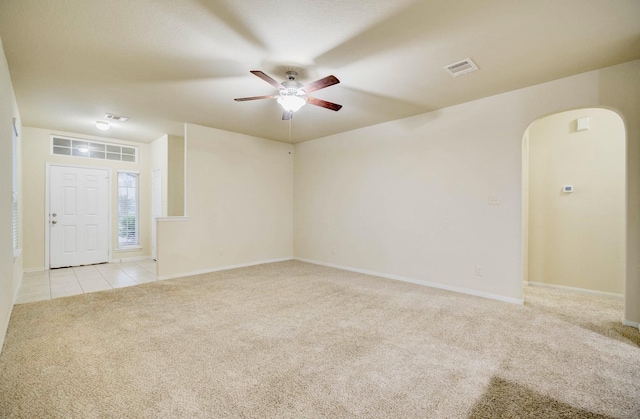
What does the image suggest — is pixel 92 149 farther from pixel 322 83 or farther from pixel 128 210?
pixel 322 83

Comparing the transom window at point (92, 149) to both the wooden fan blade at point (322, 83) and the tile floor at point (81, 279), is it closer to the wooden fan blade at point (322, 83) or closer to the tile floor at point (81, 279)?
the tile floor at point (81, 279)

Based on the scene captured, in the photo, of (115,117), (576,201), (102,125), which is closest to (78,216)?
(102,125)

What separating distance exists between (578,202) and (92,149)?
8767mm

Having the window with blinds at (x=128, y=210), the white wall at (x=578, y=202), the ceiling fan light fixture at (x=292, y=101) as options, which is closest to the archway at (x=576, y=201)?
the white wall at (x=578, y=202)

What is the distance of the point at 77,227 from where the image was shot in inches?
230

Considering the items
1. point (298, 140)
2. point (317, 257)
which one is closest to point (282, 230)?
point (317, 257)

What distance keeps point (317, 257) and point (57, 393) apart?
4.72 metres

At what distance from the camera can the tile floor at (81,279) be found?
13.5 feet

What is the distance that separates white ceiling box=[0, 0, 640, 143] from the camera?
214cm

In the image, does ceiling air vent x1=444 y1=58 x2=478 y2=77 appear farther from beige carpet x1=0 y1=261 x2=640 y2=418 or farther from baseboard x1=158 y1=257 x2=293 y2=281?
baseboard x1=158 y1=257 x2=293 y2=281

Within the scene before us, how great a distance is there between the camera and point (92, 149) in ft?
20.0

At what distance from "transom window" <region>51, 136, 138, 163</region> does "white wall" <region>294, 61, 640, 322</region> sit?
4399mm

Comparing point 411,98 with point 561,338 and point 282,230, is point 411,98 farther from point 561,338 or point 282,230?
point 282,230

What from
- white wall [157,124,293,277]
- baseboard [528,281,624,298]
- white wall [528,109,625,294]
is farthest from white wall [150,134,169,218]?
baseboard [528,281,624,298]
